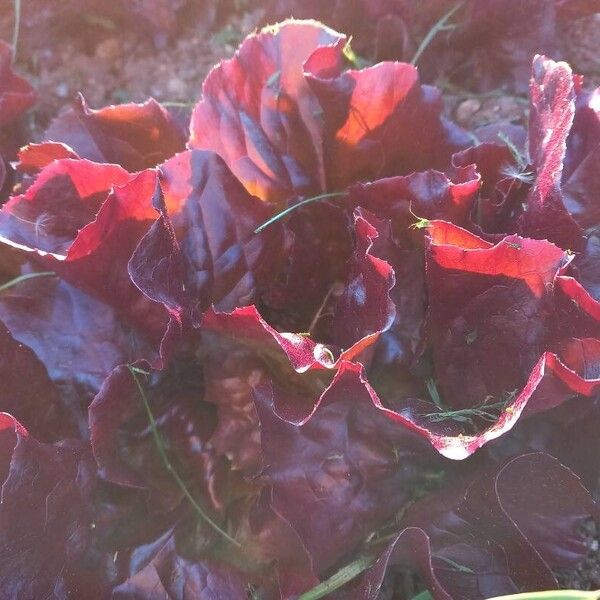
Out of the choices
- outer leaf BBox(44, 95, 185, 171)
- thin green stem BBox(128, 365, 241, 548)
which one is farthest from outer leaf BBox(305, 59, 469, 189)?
thin green stem BBox(128, 365, 241, 548)

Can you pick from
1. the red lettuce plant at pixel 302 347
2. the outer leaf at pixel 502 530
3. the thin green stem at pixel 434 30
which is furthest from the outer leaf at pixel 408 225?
the thin green stem at pixel 434 30

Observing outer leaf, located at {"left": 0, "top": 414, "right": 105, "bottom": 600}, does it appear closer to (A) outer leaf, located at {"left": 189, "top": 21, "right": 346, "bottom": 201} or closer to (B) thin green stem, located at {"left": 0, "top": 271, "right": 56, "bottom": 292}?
(B) thin green stem, located at {"left": 0, "top": 271, "right": 56, "bottom": 292}

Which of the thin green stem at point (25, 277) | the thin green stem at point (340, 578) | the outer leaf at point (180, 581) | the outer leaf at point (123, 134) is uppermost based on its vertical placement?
the outer leaf at point (123, 134)

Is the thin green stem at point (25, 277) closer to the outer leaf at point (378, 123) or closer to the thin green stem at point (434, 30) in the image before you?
the outer leaf at point (378, 123)

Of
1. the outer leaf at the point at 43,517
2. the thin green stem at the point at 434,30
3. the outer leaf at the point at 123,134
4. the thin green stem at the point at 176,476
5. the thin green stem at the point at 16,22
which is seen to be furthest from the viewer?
the thin green stem at the point at 16,22

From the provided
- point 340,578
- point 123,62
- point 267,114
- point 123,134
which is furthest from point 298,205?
point 123,62

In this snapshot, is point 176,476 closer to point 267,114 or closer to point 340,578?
point 340,578
